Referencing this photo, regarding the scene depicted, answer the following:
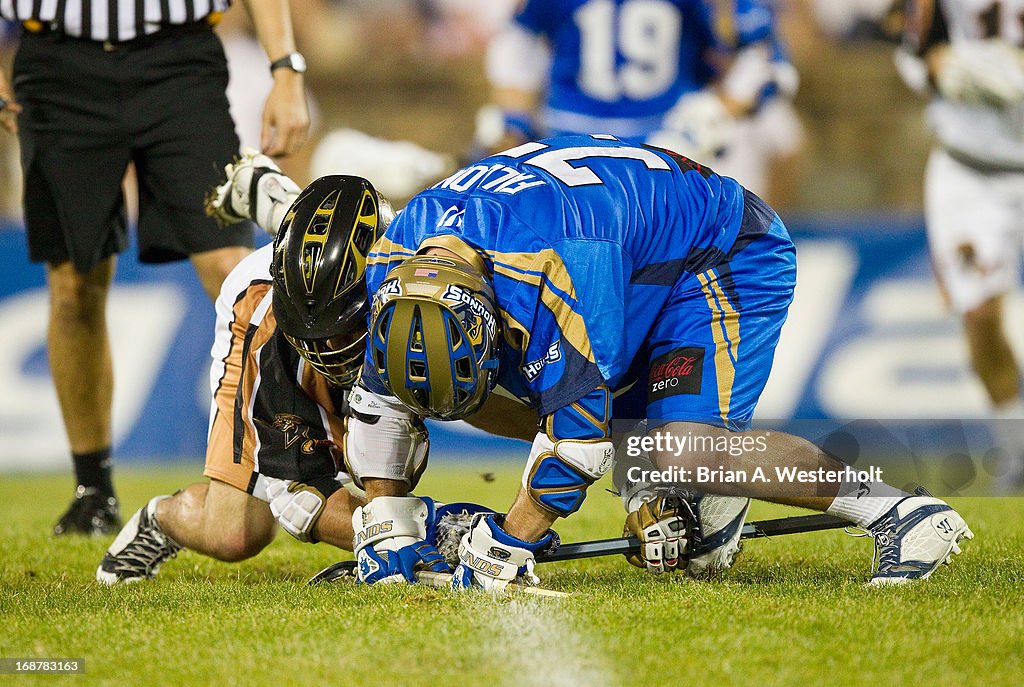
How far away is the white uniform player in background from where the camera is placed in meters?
8.58

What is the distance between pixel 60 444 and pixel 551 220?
649 cm

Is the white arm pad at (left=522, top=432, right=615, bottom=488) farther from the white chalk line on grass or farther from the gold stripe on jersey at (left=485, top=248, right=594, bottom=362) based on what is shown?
the white chalk line on grass

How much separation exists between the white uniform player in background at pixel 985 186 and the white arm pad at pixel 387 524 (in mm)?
5849

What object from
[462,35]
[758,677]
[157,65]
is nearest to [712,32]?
[462,35]

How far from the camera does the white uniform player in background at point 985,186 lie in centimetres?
858

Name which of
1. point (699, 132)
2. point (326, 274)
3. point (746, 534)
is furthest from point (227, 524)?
point (699, 132)

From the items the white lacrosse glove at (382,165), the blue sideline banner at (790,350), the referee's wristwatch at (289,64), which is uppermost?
the referee's wristwatch at (289,64)

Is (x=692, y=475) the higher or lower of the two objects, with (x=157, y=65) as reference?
lower

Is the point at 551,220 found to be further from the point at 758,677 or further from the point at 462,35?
the point at 462,35

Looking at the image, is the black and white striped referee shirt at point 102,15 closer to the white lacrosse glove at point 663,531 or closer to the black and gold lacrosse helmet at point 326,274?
the black and gold lacrosse helmet at point 326,274

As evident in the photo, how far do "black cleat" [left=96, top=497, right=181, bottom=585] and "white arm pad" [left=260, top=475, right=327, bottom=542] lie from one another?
457 mm

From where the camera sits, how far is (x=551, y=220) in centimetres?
337

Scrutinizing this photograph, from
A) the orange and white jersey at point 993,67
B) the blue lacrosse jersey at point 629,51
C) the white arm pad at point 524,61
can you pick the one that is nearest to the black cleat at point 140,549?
the blue lacrosse jersey at point 629,51

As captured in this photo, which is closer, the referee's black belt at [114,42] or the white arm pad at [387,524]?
the white arm pad at [387,524]
